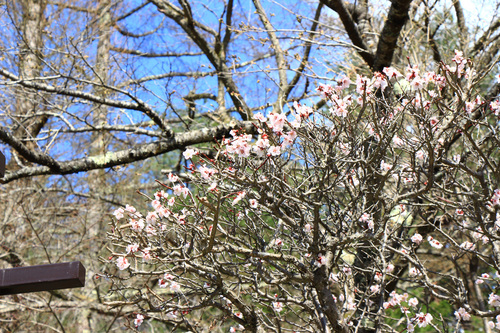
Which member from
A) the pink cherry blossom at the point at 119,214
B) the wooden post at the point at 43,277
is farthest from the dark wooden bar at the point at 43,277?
the pink cherry blossom at the point at 119,214

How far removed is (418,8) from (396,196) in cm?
390

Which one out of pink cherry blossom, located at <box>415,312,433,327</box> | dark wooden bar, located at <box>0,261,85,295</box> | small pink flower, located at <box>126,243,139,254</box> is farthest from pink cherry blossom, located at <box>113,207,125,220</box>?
pink cherry blossom, located at <box>415,312,433,327</box>

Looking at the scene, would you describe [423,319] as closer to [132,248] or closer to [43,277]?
[132,248]

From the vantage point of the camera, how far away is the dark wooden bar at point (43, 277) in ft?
7.97

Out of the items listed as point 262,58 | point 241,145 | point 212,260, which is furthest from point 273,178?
point 262,58

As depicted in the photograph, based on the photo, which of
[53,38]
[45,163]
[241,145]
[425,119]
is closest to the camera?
[241,145]

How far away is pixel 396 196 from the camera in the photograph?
3133 mm

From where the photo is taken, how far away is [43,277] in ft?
8.04

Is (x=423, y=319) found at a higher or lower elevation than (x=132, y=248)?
lower

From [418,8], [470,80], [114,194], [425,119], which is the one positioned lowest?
[425,119]

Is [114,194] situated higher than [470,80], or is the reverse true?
[114,194]

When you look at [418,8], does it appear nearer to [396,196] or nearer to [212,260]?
[396,196]

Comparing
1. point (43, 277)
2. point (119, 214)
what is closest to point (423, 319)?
point (119, 214)

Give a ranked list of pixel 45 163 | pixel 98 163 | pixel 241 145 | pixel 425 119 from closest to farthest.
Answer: pixel 241 145, pixel 425 119, pixel 45 163, pixel 98 163
